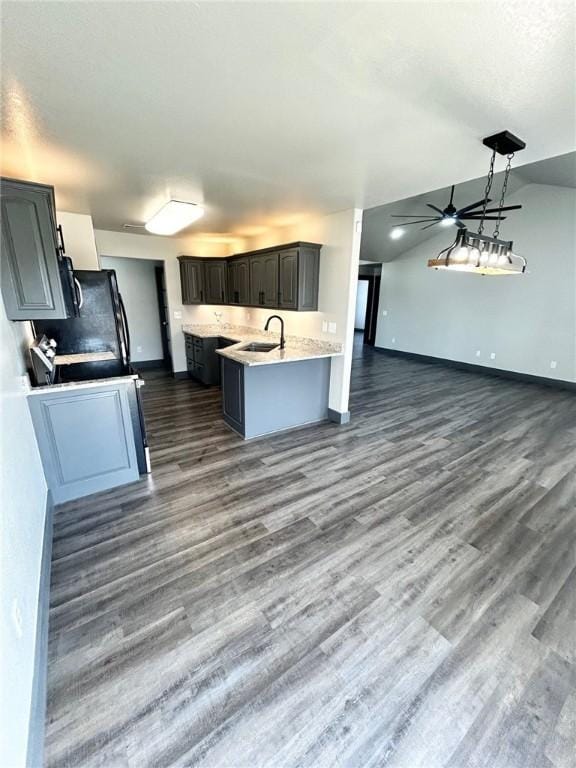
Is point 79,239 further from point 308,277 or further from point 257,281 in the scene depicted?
point 308,277

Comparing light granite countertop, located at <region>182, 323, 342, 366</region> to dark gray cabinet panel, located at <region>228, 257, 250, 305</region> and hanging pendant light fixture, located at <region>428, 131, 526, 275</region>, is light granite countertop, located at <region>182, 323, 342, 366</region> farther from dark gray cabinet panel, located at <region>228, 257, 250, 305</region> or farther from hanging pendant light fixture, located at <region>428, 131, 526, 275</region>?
hanging pendant light fixture, located at <region>428, 131, 526, 275</region>

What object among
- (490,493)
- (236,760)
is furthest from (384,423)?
(236,760)

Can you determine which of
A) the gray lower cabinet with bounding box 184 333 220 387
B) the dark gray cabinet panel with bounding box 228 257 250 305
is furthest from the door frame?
the gray lower cabinet with bounding box 184 333 220 387

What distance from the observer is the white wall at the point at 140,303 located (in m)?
6.35

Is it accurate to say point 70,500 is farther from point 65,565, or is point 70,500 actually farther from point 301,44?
point 301,44

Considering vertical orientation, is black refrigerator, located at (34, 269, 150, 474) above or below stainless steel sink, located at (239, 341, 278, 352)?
above

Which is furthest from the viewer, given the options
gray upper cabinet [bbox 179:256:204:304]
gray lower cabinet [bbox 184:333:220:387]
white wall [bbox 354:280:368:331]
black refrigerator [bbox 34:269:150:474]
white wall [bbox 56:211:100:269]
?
white wall [bbox 354:280:368:331]

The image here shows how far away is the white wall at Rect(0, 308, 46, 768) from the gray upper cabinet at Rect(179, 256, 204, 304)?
3755 millimetres

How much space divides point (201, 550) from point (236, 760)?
1067 millimetres

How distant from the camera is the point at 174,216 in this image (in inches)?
143

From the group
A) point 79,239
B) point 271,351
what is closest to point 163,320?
point 79,239

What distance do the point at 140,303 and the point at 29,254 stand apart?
479 centimetres

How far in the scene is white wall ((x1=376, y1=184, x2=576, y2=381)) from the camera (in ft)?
18.5

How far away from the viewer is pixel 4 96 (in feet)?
5.18
